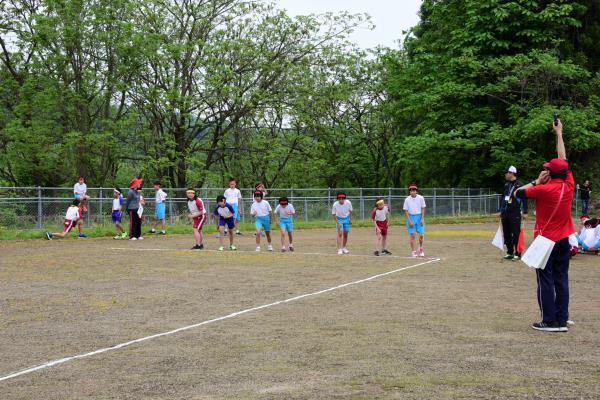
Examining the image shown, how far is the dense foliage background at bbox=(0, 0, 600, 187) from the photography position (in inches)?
1260

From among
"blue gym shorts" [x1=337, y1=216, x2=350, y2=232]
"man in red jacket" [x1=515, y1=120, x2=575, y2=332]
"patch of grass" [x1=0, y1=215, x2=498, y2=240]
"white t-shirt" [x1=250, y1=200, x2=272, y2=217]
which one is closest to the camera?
"man in red jacket" [x1=515, y1=120, x2=575, y2=332]

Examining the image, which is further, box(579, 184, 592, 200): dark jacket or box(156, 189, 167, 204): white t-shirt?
box(579, 184, 592, 200): dark jacket

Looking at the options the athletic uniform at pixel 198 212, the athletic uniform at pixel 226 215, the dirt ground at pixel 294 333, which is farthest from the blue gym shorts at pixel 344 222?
the athletic uniform at pixel 198 212

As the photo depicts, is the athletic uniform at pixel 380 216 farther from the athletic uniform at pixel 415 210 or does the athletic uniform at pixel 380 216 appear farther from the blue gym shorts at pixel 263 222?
the blue gym shorts at pixel 263 222

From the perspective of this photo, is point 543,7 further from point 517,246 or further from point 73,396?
point 73,396

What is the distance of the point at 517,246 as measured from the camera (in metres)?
16.6

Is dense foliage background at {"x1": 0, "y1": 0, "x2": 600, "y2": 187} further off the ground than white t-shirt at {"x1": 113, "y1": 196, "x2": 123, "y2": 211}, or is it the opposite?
dense foliage background at {"x1": 0, "y1": 0, "x2": 600, "y2": 187}

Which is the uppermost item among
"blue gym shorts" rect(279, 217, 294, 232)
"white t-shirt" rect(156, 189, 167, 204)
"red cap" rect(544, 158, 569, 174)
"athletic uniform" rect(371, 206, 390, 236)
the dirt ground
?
"red cap" rect(544, 158, 569, 174)

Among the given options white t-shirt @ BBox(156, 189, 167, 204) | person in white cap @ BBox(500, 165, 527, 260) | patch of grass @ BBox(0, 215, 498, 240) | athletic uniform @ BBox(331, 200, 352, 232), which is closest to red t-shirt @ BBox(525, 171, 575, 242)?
person in white cap @ BBox(500, 165, 527, 260)

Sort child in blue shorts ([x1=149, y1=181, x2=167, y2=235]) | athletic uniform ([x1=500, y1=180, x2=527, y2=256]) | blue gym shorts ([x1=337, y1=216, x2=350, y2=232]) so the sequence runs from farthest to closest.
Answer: child in blue shorts ([x1=149, y1=181, x2=167, y2=235]) → blue gym shorts ([x1=337, y1=216, x2=350, y2=232]) → athletic uniform ([x1=500, y1=180, x2=527, y2=256])

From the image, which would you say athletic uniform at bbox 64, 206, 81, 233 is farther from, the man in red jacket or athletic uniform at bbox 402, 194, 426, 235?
the man in red jacket

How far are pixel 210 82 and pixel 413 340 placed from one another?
27868 mm

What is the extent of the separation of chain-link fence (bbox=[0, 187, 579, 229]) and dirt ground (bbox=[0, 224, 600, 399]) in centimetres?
929

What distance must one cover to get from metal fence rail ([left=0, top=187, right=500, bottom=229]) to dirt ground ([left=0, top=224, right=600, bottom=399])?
929cm
